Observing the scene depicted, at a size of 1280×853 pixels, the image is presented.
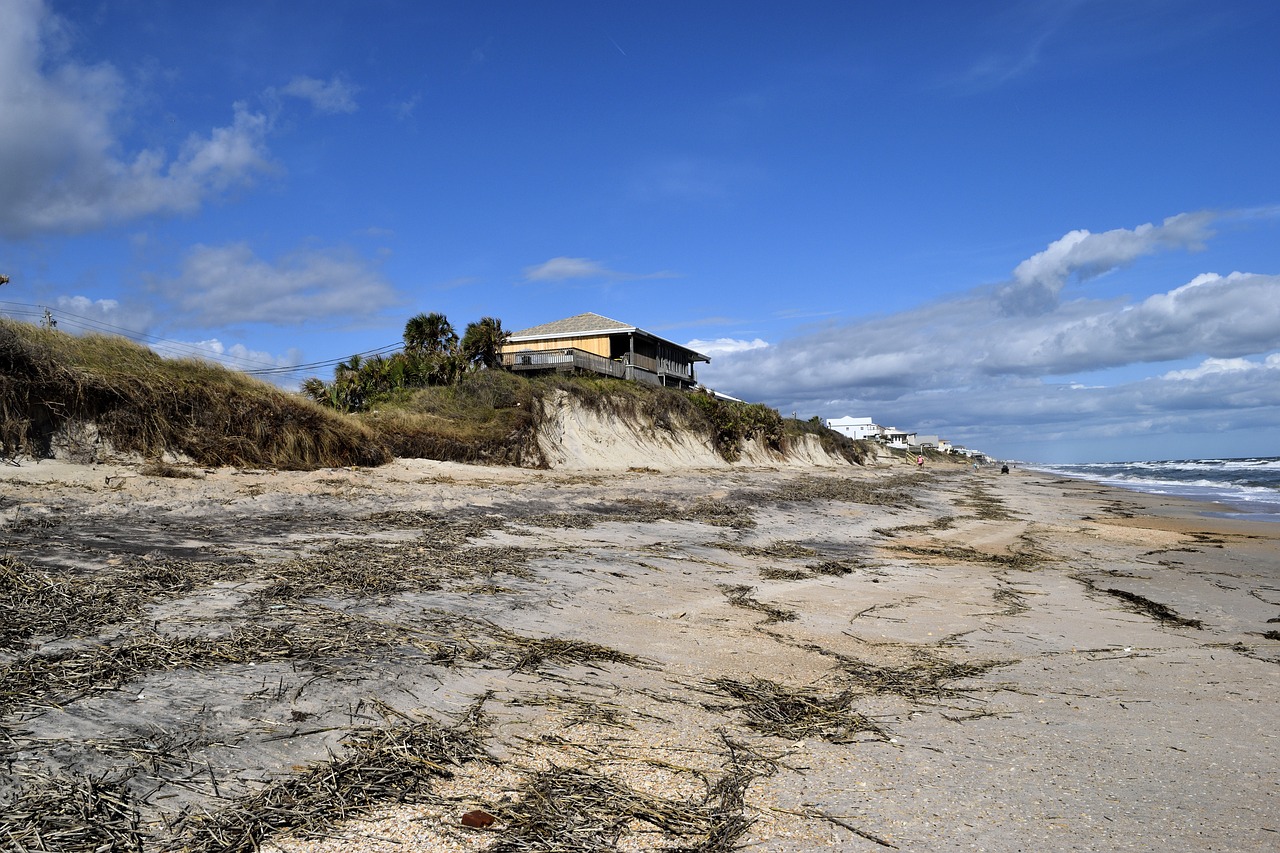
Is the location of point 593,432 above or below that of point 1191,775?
above

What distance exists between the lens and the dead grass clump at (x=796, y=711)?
3.75 meters

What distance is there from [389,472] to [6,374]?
6.80 meters

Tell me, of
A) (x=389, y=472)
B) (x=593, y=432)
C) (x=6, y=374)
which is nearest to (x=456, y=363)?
(x=593, y=432)

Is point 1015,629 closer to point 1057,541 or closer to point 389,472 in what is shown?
point 1057,541

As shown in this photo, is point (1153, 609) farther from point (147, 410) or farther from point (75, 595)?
point (147, 410)

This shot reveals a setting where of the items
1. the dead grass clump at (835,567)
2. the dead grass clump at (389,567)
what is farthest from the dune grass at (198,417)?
the dead grass clump at (835,567)

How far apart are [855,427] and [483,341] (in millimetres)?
104448

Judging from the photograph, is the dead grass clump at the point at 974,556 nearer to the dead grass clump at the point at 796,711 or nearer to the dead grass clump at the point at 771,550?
the dead grass clump at the point at 771,550

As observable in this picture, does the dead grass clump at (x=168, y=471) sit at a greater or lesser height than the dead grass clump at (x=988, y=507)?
greater

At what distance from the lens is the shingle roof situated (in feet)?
142

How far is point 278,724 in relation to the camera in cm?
326

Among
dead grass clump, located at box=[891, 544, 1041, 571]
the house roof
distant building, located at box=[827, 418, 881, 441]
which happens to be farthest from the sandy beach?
distant building, located at box=[827, 418, 881, 441]

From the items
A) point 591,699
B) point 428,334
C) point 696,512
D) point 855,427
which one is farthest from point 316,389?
point 855,427

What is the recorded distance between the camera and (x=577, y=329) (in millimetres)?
44250
